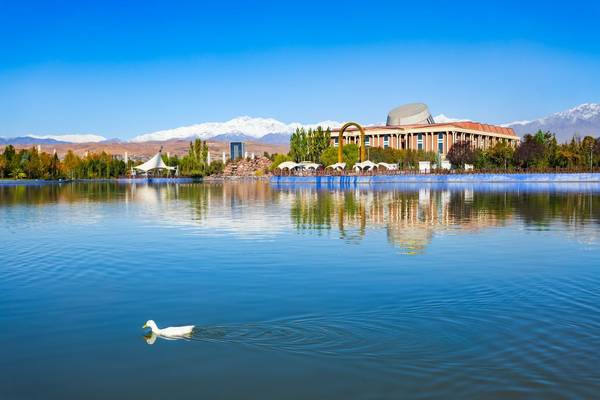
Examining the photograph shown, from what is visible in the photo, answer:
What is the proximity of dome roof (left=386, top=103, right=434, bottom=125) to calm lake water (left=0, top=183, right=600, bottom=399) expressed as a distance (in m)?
155

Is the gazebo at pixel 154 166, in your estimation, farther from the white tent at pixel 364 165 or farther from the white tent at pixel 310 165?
the white tent at pixel 364 165

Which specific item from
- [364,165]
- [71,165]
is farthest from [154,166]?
[364,165]

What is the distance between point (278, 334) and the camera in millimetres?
8383

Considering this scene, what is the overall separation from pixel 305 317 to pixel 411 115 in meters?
167

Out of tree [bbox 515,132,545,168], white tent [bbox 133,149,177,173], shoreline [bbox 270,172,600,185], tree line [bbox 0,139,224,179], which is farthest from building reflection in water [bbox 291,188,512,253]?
white tent [bbox 133,149,177,173]

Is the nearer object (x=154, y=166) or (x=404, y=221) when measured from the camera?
(x=404, y=221)

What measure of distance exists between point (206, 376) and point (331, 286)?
4861mm

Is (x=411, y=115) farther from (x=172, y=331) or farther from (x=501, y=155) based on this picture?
(x=172, y=331)

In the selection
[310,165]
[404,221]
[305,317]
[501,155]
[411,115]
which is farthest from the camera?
[411,115]

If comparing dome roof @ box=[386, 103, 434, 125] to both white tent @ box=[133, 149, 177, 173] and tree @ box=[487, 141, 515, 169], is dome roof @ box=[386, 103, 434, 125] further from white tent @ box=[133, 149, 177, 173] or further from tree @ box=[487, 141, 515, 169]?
tree @ box=[487, 141, 515, 169]

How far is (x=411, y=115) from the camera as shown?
563ft

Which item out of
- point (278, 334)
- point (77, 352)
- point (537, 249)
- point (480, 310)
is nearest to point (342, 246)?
point (537, 249)

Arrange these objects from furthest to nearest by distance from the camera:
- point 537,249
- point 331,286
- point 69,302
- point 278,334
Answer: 1. point 537,249
2. point 331,286
3. point 69,302
4. point 278,334

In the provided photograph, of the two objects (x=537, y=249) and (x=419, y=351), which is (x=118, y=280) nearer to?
(x=419, y=351)
